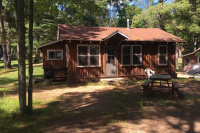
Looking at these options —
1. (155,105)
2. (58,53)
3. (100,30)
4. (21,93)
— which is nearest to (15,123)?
(21,93)

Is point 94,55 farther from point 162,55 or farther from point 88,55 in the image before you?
point 162,55

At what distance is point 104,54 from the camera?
12.9m

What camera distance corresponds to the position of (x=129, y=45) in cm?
1350

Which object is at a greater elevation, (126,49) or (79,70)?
(126,49)

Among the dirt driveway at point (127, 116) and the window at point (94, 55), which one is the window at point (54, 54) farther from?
the dirt driveway at point (127, 116)

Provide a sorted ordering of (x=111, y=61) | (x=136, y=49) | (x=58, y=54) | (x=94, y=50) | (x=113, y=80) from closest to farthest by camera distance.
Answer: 1. (x=113, y=80)
2. (x=94, y=50)
3. (x=111, y=61)
4. (x=58, y=54)
5. (x=136, y=49)

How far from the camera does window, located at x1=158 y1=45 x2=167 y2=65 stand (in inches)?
564

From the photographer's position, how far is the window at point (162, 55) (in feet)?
47.0

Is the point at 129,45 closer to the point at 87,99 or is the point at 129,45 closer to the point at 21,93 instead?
the point at 87,99

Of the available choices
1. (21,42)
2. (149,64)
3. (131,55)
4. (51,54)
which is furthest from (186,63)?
(21,42)

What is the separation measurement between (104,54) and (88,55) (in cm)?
129

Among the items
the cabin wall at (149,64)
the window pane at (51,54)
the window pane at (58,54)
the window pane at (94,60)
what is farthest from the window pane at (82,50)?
the cabin wall at (149,64)

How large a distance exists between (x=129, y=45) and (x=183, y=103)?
7.55m

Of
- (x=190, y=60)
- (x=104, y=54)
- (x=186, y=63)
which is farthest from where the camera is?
(x=186, y=63)
